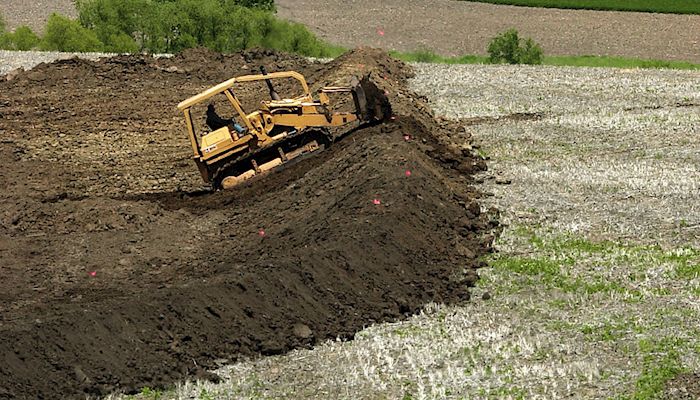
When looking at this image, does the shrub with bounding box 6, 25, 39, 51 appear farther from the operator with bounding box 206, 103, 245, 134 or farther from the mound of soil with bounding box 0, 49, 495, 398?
the operator with bounding box 206, 103, 245, 134

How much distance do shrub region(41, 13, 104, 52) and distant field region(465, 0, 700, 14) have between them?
23.6m

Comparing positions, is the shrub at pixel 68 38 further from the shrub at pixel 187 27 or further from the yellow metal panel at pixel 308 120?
the yellow metal panel at pixel 308 120

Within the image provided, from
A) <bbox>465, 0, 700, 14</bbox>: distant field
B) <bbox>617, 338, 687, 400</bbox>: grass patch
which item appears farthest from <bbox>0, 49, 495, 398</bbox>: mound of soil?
<bbox>465, 0, 700, 14</bbox>: distant field

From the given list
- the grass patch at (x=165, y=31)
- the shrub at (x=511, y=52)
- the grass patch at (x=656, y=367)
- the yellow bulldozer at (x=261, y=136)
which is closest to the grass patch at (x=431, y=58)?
the shrub at (x=511, y=52)

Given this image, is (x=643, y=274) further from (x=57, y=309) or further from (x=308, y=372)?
(x=57, y=309)

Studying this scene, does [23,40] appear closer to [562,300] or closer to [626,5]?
[626,5]

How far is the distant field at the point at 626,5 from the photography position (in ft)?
194

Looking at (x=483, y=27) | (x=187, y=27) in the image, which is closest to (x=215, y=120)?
(x=187, y=27)

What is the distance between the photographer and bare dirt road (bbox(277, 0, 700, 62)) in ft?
171

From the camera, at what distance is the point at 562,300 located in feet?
53.8

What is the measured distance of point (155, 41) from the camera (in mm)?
46688

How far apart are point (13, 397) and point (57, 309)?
101 inches

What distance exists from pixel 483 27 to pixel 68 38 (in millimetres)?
19716

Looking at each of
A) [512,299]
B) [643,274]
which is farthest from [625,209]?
[512,299]
